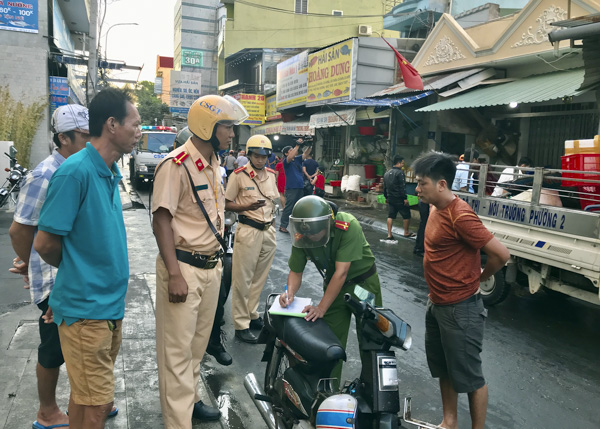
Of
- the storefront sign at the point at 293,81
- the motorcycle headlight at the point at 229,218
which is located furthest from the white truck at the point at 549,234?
the storefront sign at the point at 293,81

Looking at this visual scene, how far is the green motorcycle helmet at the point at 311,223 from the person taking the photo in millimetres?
3076

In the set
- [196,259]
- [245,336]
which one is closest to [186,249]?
[196,259]

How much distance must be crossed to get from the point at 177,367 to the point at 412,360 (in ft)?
8.17

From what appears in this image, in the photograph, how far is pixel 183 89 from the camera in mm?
34281

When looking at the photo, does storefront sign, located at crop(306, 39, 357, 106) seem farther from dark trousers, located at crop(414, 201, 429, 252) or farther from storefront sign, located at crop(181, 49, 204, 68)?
storefront sign, located at crop(181, 49, 204, 68)

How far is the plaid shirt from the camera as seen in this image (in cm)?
279

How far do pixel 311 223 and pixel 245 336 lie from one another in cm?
241

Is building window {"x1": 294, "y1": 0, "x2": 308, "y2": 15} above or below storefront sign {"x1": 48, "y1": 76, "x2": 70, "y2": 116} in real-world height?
above

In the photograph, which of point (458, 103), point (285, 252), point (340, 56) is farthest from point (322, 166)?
point (285, 252)

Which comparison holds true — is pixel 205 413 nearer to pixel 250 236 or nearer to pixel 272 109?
pixel 250 236

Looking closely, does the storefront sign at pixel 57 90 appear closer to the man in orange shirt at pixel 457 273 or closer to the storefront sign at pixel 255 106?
the storefront sign at pixel 255 106

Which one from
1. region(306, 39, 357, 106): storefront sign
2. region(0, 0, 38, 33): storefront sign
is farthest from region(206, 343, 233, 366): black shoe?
region(0, 0, 38, 33): storefront sign

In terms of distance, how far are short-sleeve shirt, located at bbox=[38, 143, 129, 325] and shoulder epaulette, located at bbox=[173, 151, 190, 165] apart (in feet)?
1.94

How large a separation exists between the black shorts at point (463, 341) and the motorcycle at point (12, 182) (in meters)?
10.8
